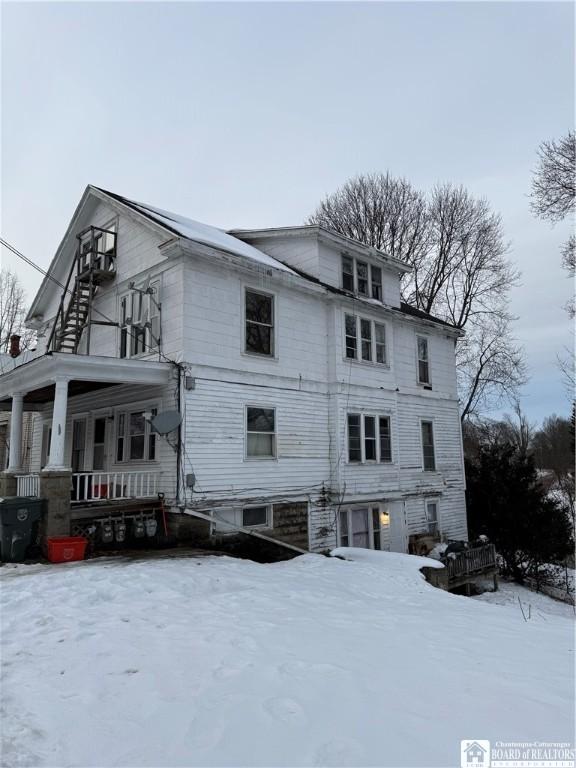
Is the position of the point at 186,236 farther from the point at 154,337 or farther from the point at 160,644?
the point at 160,644

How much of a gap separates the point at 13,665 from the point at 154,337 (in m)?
9.12

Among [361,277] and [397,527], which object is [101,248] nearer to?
[361,277]

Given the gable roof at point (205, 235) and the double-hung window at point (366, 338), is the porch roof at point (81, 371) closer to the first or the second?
the gable roof at point (205, 235)

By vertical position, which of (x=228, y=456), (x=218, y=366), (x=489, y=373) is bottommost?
(x=228, y=456)

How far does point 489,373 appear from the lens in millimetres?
30359

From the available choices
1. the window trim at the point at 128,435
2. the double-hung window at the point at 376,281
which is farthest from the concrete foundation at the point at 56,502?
the double-hung window at the point at 376,281

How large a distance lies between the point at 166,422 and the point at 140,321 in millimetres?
3566

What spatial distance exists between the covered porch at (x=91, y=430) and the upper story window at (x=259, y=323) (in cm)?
271

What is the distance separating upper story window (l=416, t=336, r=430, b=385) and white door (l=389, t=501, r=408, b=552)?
5031mm

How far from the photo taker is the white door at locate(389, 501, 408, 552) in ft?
54.7

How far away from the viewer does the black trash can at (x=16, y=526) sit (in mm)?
9398

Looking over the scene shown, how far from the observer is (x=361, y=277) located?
17.5 metres

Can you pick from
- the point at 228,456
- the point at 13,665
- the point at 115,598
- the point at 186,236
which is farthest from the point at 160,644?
the point at 186,236

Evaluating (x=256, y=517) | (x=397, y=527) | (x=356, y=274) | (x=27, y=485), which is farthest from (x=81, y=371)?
(x=397, y=527)
